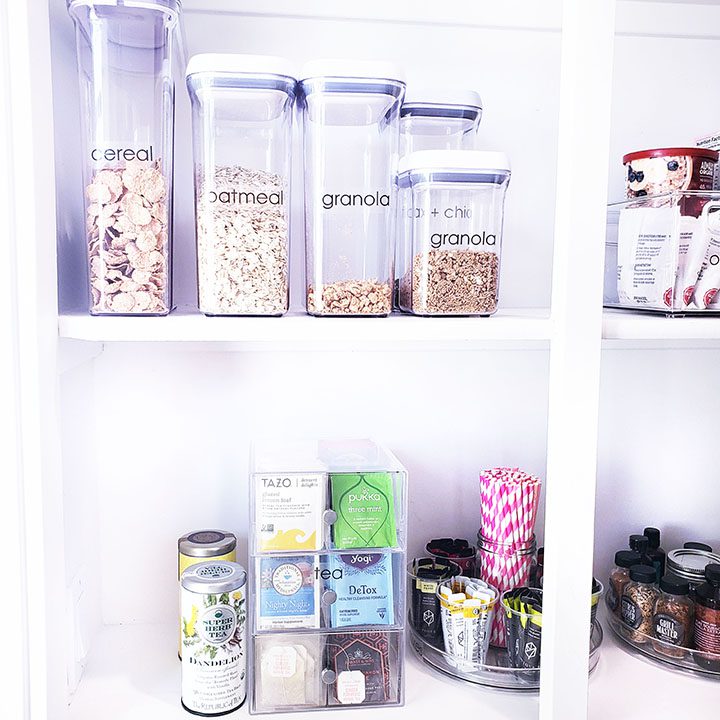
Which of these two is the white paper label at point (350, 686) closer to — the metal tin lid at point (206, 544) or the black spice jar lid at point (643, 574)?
the metal tin lid at point (206, 544)

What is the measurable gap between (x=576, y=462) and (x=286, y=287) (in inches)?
15.5

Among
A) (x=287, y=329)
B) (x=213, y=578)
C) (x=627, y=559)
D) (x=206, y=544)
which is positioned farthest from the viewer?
(x=627, y=559)

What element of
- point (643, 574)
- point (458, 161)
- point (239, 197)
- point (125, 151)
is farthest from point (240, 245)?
point (643, 574)

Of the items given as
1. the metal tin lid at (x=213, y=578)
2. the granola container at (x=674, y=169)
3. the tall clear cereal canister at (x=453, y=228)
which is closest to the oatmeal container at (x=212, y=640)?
the metal tin lid at (x=213, y=578)

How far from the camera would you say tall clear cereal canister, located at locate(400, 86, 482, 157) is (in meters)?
1.05

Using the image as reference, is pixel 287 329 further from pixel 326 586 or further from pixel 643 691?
pixel 643 691

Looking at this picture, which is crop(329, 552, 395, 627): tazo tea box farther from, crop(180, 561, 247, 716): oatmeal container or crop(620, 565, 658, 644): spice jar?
crop(620, 565, 658, 644): spice jar

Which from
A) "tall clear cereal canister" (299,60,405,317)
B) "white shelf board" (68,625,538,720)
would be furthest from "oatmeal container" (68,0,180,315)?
"white shelf board" (68,625,538,720)

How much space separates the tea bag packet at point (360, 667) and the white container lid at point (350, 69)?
2.23ft

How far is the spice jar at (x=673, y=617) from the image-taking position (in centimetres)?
111

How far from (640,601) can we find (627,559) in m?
0.06

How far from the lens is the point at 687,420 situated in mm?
1311

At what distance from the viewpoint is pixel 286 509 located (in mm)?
975

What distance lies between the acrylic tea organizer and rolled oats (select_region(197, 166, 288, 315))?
0.74 metres
